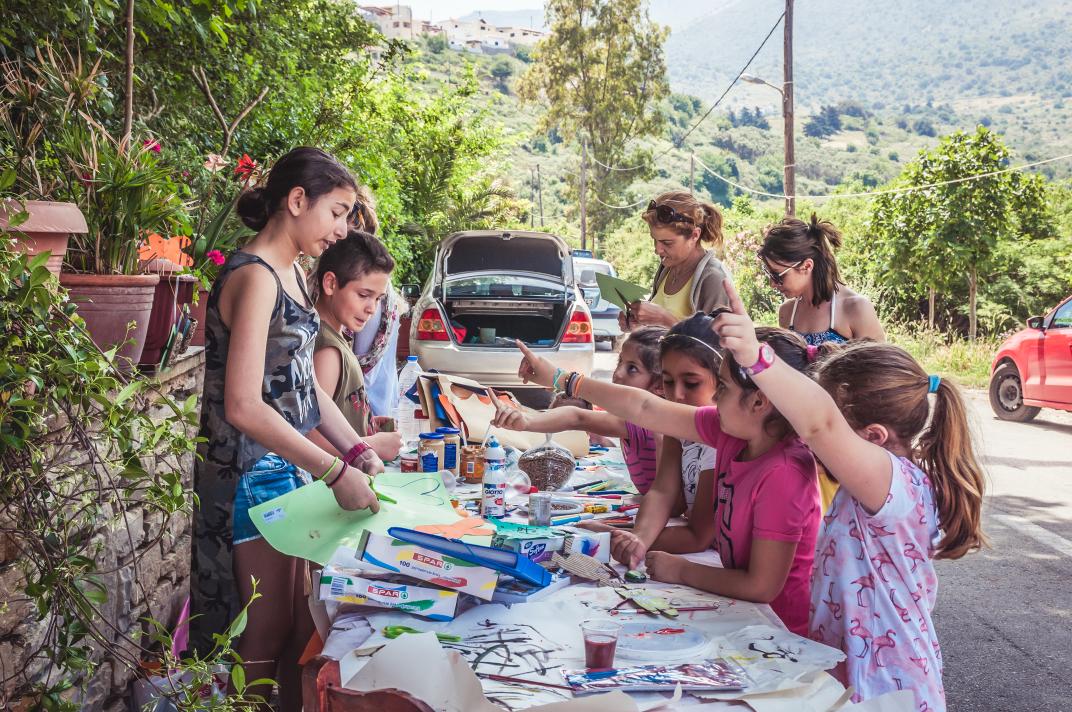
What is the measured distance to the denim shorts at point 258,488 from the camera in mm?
2514

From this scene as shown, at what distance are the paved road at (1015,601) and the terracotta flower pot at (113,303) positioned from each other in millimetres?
2589

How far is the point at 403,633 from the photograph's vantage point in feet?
6.31

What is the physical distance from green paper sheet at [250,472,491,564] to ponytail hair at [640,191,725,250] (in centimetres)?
242

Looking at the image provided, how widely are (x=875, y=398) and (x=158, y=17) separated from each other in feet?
13.2

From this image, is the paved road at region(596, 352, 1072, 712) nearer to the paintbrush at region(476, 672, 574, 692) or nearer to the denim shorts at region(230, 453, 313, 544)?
the paintbrush at region(476, 672, 574, 692)

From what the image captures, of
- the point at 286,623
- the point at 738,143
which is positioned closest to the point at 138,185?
the point at 286,623

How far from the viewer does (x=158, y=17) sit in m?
4.54

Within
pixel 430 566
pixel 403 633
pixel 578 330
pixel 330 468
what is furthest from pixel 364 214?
pixel 578 330

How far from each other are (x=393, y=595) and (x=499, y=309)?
7737 millimetres

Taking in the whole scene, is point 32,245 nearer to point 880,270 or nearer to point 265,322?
point 265,322

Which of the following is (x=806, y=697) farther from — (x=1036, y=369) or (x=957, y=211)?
(x=957, y=211)

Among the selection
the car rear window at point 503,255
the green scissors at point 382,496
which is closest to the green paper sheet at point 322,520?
the green scissors at point 382,496

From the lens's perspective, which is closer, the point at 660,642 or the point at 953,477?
the point at 660,642

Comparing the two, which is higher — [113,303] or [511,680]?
[113,303]
